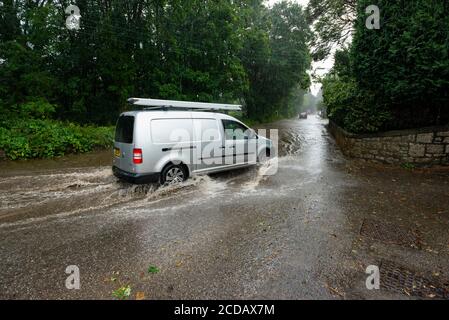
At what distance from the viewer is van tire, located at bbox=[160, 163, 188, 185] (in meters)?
6.25

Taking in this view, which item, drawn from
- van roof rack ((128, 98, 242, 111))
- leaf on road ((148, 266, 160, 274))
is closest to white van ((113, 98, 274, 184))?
van roof rack ((128, 98, 242, 111))

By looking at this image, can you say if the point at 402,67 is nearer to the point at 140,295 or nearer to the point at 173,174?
the point at 173,174

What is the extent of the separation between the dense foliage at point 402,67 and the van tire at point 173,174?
6.46 m

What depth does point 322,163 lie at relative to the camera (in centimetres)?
952

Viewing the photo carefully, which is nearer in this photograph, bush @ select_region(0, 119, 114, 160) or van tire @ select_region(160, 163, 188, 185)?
van tire @ select_region(160, 163, 188, 185)

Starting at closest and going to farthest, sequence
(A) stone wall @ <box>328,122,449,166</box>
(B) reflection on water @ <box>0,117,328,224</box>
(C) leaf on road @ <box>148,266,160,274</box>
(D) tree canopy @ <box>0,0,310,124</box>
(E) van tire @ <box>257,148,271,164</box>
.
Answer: (C) leaf on road @ <box>148,266,160,274</box> < (B) reflection on water @ <box>0,117,328,224</box> < (A) stone wall @ <box>328,122,449,166</box> < (E) van tire @ <box>257,148,271,164</box> < (D) tree canopy @ <box>0,0,310,124</box>

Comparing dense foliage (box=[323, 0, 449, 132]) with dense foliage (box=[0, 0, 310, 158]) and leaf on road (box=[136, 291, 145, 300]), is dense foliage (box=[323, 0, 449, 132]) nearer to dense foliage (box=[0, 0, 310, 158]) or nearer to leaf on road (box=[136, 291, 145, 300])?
leaf on road (box=[136, 291, 145, 300])

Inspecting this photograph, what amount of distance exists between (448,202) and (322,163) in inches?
167

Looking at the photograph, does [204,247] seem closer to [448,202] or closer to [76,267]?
[76,267]

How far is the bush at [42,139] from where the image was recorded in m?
8.77

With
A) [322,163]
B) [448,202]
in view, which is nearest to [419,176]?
[448,202]

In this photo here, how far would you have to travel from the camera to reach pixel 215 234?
163 inches

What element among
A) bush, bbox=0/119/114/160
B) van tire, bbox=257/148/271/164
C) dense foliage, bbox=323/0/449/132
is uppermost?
dense foliage, bbox=323/0/449/132

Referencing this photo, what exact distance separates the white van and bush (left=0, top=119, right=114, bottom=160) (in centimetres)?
458
